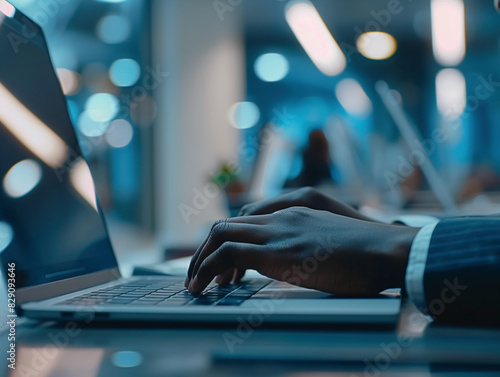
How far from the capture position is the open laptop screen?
60 cm

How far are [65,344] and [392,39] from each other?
8.29 metres

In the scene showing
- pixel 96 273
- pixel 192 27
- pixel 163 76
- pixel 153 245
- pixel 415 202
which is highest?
pixel 192 27

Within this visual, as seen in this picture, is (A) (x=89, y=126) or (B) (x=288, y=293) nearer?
(B) (x=288, y=293)

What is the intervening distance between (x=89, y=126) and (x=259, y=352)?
12.8 feet

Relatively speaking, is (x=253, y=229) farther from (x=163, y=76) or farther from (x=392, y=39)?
(x=392, y=39)

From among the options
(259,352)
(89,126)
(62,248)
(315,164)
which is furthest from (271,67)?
(259,352)

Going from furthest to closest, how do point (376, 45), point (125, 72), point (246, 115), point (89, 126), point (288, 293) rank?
point (376, 45), point (246, 115), point (125, 72), point (89, 126), point (288, 293)

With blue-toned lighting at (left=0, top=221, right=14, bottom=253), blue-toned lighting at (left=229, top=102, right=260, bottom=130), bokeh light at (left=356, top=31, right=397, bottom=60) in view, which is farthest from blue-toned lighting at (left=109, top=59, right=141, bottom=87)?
blue-toned lighting at (left=0, top=221, right=14, bottom=253)

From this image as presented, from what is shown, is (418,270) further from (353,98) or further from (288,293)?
(353,98)

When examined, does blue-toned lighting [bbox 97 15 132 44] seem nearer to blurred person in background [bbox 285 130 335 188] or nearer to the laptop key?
blurred person in background [bbox 285 130 335 188]

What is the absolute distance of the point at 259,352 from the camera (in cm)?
40

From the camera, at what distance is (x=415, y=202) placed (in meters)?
2.62

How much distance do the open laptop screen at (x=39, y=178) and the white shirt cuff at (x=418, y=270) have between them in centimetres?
39

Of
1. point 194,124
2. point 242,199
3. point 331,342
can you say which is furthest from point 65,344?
point 194,124
